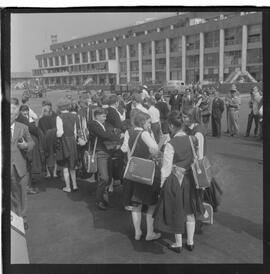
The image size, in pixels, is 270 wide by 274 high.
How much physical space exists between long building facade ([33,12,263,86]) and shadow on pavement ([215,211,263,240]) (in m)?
1.78

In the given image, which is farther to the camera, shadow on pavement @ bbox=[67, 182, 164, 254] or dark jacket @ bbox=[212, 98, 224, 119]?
dark jacket @ bbox=[212, 98, 224, 119]

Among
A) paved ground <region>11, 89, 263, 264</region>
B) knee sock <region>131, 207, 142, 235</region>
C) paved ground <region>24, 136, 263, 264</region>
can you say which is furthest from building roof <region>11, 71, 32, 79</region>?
knee sock <region>131, 207, 142, 235</region>

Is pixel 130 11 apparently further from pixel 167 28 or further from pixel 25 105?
pixel 25 105

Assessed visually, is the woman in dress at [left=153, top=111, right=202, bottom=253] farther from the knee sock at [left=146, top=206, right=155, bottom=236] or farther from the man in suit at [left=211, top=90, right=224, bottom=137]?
the man in suit at [left=211, top=90, right=224, bottom=137]

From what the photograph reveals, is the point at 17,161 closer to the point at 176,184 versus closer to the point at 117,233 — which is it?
the point at 117,233

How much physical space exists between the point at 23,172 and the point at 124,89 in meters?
1.96

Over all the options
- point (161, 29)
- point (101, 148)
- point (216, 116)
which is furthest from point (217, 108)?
point (161, 29)

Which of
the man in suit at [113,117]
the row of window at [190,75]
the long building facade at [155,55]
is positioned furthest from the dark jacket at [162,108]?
the row of window at [190,75]

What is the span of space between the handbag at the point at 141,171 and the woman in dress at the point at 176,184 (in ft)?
0.54

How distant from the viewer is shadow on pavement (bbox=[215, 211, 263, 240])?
4.26 meters

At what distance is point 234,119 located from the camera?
9.68m

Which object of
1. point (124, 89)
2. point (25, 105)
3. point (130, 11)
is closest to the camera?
point (130, 11)

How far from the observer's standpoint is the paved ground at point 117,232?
3.89 metres
